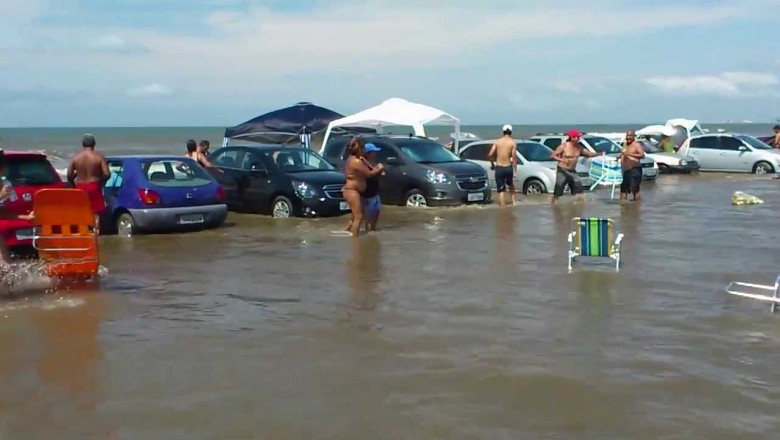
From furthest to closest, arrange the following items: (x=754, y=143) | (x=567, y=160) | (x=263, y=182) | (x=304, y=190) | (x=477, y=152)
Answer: (x=754, y=143), (x=477, y=152), (x=567, y=160), (x=263, y=182), (x=304, y=190)

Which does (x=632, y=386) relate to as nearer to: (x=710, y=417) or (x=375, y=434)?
(x=710, y=417)

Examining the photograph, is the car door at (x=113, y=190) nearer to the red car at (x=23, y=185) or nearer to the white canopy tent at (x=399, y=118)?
the red car at (x=23, y=185)

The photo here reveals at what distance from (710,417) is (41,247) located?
7.40 metres

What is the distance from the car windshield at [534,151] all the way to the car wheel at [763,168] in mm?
11445

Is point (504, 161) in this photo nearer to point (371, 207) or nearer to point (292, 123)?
point (371, 207)

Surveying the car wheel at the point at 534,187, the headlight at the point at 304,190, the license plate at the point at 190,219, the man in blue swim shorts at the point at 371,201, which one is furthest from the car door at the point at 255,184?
the car wheel at the point at 534,187

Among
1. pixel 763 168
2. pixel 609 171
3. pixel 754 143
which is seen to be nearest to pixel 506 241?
pixel 609 171

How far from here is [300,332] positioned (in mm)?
8289

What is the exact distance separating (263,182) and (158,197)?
321cm

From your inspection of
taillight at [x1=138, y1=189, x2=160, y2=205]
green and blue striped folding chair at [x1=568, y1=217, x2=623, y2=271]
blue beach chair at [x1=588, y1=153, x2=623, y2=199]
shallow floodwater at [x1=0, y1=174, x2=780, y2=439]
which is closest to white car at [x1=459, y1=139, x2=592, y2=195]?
blue beach chair at [x1=588, y1=153, x2=623, y2=199]

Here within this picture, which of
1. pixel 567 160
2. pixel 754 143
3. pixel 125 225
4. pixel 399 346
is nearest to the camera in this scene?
pixel 399 346

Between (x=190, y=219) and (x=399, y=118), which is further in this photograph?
(x=399, y=118)

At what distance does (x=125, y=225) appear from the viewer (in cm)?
1556

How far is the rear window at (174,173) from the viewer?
51.2 ft
